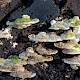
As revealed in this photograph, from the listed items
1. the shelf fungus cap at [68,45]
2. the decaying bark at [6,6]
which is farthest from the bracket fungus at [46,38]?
the decaying bark at [6,6]

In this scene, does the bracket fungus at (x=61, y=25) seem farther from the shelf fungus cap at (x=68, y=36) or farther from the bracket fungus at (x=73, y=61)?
the bracket fungus at (x=73, y=61)

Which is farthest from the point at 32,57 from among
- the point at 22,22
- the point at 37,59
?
the point at 22,22

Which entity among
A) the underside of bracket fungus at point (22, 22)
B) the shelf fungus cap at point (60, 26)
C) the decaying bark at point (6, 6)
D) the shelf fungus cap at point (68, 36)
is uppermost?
the decaying bark at point (6, 6)

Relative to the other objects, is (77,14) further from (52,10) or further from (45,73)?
(45,73)

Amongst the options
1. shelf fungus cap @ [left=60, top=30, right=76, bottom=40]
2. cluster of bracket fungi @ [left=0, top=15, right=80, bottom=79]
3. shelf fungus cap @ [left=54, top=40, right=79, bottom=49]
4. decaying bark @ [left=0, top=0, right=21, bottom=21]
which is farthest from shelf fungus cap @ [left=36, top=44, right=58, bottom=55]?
decaying bark @ [left=0, top=0, right=21, bottom=21]

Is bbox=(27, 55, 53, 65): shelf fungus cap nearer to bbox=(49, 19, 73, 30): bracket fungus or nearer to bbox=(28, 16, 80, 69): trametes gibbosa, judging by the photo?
bbox=(28, 16, 80, 69): trametes gibbosa

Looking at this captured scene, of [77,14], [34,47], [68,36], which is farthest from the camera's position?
[77,14]

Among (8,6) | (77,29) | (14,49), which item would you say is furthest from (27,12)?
(77,29)

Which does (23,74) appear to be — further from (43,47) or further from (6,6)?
(6,6)

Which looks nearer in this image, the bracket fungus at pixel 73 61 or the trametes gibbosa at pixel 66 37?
the trametes gibbosa at pixel 66 37
